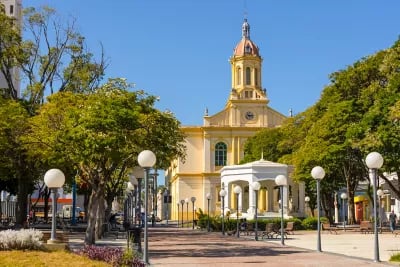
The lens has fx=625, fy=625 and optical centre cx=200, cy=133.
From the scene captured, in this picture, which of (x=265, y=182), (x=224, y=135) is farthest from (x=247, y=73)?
(x=265, y=182)

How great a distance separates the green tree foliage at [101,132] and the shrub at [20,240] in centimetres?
574

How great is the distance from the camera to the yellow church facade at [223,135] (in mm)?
84750

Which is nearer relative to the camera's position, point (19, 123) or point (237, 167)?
point (19, 123)

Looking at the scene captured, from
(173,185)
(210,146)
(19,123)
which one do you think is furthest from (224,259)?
(173,185)

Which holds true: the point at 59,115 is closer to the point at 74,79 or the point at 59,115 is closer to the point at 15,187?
the point at 74,79

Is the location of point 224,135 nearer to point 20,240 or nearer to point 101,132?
point 101,132

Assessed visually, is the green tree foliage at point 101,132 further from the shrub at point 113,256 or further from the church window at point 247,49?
the church window at point 247,49

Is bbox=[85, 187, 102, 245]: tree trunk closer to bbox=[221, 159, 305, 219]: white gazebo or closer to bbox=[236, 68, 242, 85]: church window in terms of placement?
bbox=[221, 159, 305, 219]: white gazebo

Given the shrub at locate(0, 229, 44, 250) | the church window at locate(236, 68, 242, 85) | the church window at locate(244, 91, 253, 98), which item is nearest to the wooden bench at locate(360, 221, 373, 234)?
the shrub at locate(0, 229, 44, 250)

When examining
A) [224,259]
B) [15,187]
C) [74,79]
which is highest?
[74,79]

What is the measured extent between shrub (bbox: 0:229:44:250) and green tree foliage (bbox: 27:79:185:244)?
574 cm

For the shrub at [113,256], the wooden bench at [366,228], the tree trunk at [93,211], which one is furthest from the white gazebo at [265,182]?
the shrub at [113,256]

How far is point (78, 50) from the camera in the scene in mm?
36938

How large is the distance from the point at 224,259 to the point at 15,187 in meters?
33.0
